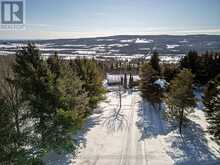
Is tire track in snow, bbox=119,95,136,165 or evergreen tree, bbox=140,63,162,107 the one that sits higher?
evergreen tree, bbox=140,63,162,107

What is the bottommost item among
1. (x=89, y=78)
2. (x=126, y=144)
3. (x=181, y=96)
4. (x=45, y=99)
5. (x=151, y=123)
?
(x=126, y=144)

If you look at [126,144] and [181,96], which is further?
[181,96]

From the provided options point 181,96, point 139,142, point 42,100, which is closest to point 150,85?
point 181,96

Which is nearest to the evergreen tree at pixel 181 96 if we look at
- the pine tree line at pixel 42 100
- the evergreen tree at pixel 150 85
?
the evergreen tree at pixel 150 85

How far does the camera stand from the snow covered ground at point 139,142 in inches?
703

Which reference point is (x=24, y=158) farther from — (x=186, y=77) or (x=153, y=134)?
(x=186, y=77)

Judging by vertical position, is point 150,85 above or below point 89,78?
below

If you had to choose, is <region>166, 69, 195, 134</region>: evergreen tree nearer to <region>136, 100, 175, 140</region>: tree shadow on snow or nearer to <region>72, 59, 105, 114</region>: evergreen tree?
<region>136, 100, 175, 140</region>: tree shadow on snow

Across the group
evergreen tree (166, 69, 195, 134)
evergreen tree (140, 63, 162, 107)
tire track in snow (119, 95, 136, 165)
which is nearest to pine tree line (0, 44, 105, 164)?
tire track in snow (119, 95, 136, 165)

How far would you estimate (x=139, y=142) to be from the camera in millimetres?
21250

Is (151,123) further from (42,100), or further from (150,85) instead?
(42,100)

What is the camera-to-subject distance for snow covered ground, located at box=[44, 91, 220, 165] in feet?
58.6

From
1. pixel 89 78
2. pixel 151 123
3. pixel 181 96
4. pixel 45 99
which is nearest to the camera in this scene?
pixel 45 99

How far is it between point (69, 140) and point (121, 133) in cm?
825
